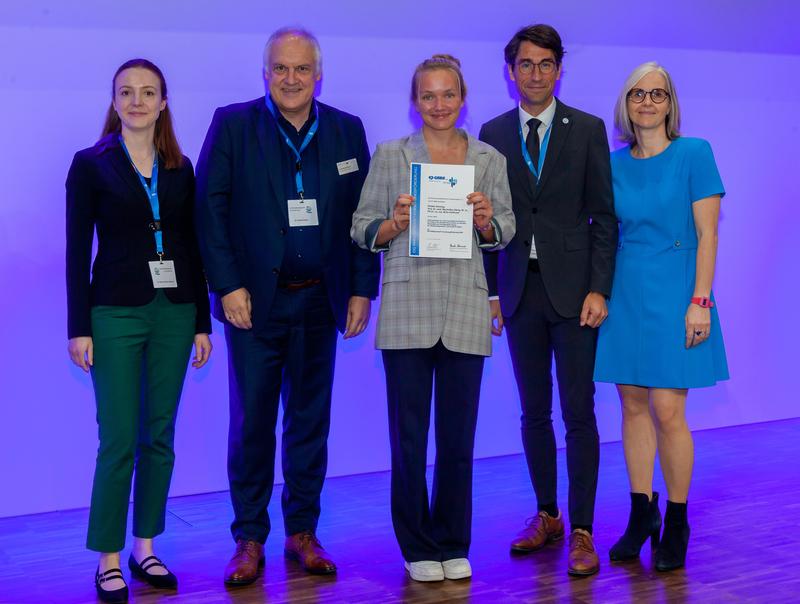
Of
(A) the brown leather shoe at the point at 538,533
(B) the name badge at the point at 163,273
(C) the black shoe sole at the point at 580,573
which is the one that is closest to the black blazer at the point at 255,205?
(B) the name badge at the point at 163,273

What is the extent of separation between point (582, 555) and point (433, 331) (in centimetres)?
94

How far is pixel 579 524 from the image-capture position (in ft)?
11.5

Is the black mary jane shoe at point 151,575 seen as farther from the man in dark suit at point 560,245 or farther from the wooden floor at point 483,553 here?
the man in dark suit at point 560,245

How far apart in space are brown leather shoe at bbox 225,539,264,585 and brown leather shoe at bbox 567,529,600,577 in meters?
1.06

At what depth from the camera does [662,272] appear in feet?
11.2

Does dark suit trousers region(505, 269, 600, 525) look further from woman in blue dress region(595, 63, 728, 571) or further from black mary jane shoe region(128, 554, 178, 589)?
black mary jane shoe region(128, 554, 178, 589)

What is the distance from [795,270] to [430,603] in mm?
3994

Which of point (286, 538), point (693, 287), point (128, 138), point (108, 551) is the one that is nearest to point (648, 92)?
point (693, 287)

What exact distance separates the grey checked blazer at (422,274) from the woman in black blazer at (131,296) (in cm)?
62

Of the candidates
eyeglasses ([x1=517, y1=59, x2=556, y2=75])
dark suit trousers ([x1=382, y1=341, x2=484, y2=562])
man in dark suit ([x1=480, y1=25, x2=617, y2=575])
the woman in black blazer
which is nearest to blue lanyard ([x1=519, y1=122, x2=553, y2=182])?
man in dark suit ([x1=480, y1=25, x2=617, y2=575])

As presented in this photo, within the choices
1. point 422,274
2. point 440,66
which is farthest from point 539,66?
point 422,274

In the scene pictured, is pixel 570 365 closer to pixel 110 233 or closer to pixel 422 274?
pixel 422 274

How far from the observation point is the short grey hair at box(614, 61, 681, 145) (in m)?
3.44

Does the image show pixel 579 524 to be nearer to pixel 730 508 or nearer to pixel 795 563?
pixel 795 563
